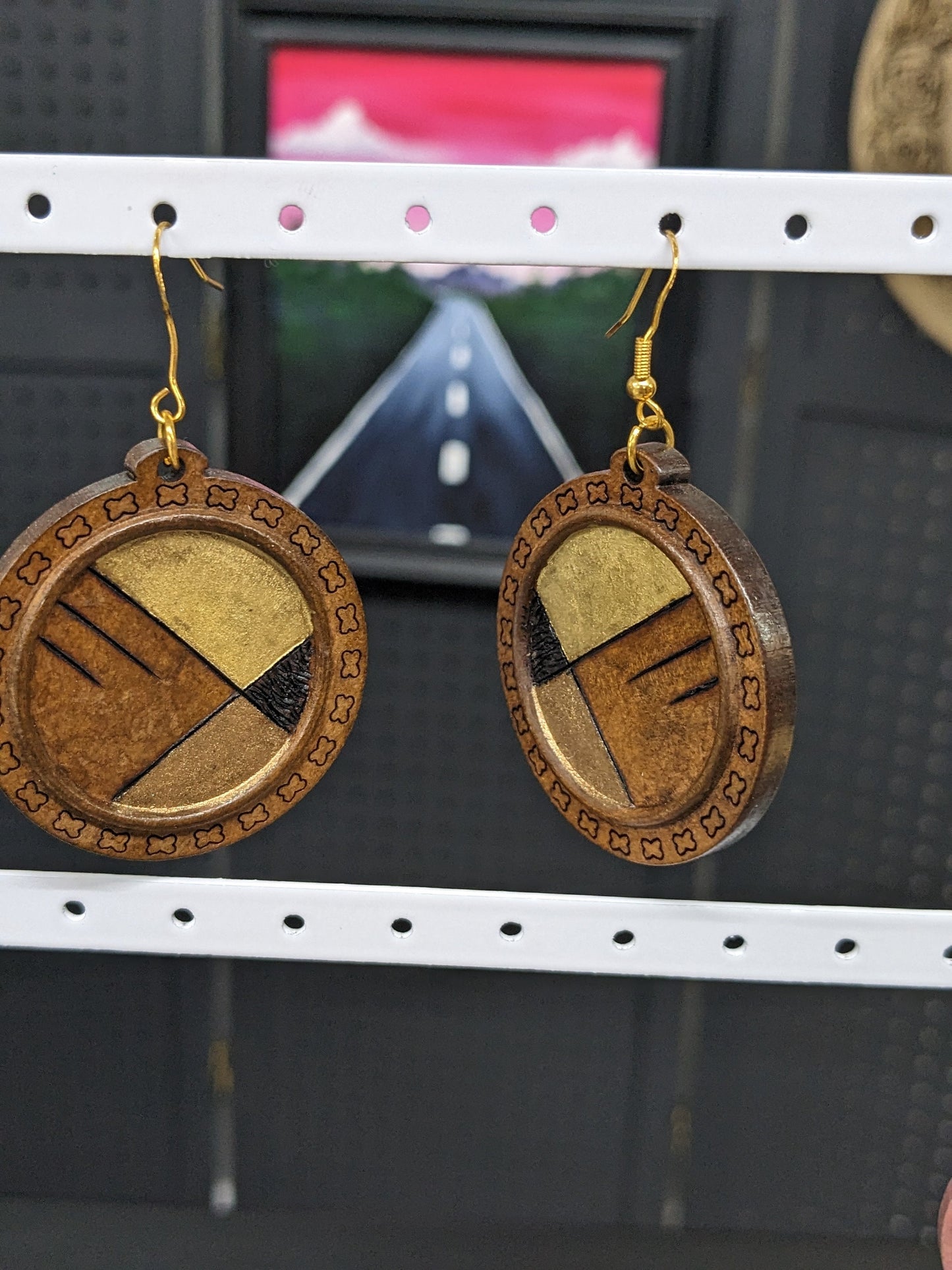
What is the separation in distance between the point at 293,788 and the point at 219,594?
155 millimetres

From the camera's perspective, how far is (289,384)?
3.29 feet

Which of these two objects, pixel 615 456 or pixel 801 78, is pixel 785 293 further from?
pixel 615 456

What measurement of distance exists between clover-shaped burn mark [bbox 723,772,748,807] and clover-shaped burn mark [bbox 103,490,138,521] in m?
0.43

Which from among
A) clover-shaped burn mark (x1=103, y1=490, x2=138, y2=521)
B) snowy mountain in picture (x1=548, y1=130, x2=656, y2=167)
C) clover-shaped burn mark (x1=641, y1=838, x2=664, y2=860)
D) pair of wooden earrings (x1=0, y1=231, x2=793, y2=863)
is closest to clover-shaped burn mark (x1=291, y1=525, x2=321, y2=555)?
pair of wooden earrings (x1=0, y1=231, x2=793, y2=863)

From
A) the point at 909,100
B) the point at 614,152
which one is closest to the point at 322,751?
the point at 614,152

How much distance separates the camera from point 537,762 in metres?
0.79

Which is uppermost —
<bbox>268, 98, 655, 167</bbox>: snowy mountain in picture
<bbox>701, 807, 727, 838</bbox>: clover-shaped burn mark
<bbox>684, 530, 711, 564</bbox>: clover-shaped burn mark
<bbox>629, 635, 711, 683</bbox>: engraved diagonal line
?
<bbox>268, 98, 655, 167</bbox>: snowy mountain in picture

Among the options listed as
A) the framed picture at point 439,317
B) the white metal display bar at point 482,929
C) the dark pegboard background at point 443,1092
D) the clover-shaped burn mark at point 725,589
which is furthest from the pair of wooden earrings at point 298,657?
the dark pegboard background at point 443,1092

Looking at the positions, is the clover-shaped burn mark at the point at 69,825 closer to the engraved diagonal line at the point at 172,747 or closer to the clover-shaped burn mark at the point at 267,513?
the engraved diagonal line at the point at 172,747

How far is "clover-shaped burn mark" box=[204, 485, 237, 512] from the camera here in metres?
0.70

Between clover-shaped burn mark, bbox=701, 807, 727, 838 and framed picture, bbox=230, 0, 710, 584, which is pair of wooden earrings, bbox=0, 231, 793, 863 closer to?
clover-shaped burn mark, bbox=701, 807, 727, 838

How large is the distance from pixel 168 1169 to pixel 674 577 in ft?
3.02

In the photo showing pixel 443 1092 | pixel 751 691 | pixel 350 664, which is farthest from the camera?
pixel 443 1092

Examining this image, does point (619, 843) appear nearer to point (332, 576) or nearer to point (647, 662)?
point (647, 662)
